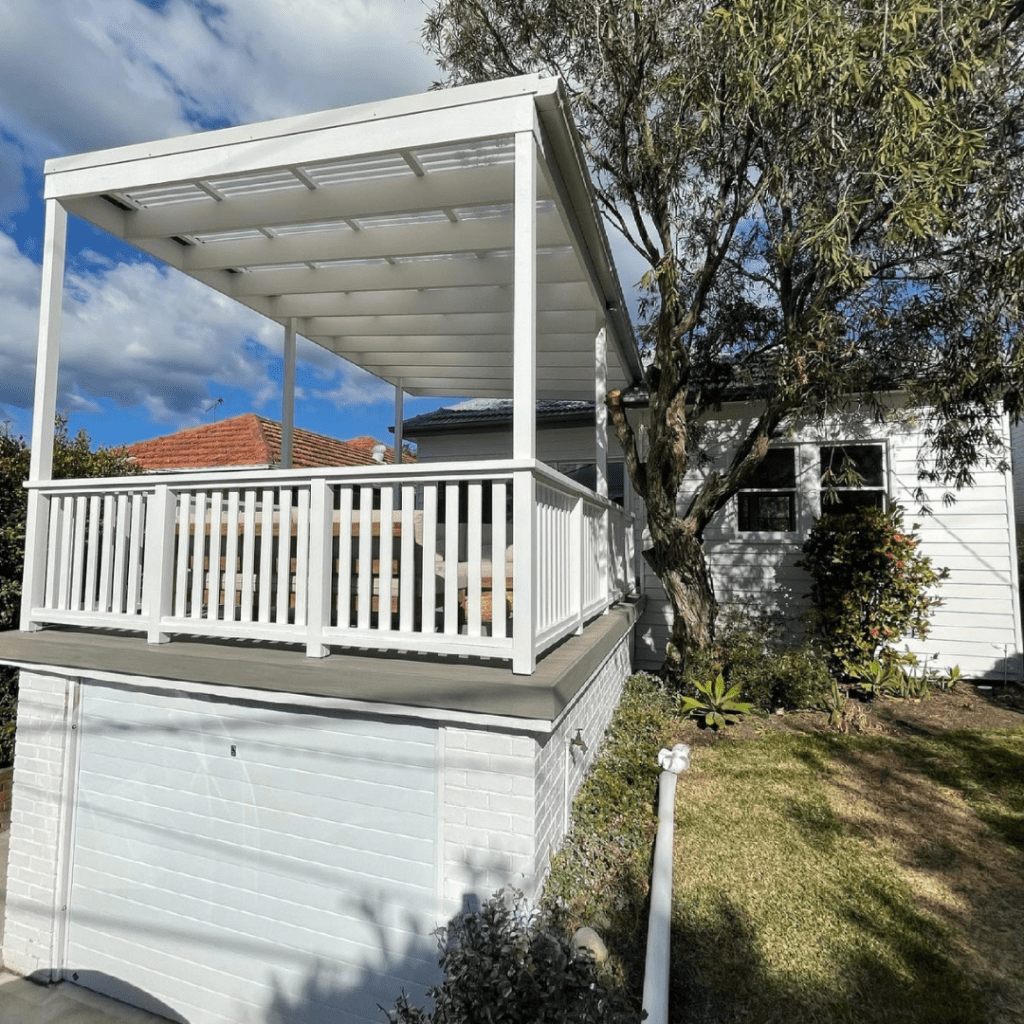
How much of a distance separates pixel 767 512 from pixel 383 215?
5842mm

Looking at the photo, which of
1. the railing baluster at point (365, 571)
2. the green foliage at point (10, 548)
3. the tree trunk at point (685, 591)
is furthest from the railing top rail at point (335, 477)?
the tree trunk at point (685, 591)

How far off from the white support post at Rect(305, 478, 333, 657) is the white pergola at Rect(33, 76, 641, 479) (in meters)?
1.10

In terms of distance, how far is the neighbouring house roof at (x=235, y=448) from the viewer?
39.8 feet

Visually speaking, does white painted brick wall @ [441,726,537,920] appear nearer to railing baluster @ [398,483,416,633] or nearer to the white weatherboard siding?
railing baluster @ [398,483,416,633]

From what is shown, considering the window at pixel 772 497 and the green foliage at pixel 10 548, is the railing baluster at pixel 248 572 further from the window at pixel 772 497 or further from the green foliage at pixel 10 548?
the window at pixel 772 497

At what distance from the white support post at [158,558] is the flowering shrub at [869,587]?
6.14 meters

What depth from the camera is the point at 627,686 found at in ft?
20.7

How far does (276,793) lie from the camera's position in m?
3.08

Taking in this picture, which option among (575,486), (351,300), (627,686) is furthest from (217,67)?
(627,686)

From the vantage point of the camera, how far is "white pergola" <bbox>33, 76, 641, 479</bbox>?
2998 millimetres

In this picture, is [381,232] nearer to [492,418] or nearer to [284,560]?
[284,560]

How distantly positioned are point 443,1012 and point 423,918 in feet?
1.94

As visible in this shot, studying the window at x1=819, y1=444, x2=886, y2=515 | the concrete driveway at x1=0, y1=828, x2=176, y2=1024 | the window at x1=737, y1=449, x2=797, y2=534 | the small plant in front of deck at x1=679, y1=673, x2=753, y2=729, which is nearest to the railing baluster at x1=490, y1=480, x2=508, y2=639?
the concrete driveway at x1=0, y1=828, x2=176, y2=1024

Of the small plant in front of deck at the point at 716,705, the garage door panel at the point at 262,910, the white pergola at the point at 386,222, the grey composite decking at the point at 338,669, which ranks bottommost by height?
the garage door panel at the point at 262,910
